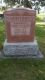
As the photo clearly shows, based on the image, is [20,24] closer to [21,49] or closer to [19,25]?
[19,25]

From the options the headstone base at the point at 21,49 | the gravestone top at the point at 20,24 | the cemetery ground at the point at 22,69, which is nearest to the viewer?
the cemetery ground at the point at 22,69

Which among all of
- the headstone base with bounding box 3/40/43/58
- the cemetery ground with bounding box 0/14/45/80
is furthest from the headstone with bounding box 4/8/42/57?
the cemetery ground with bounding box 0/14/45/80

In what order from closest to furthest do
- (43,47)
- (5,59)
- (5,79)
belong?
(5,79), (5,59), (43,47)

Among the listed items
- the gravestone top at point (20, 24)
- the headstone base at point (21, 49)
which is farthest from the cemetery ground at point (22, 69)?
the gravestone top at point (20, 24)

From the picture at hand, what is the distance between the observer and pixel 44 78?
19.2 feet

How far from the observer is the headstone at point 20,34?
24.7 feet

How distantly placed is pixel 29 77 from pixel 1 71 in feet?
2.64

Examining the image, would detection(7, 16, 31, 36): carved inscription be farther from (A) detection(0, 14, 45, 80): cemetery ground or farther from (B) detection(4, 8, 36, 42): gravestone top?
(A) detection(0, 14, 45, 80): cemetery ground

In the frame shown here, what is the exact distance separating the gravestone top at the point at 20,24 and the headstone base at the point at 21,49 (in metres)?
0.16

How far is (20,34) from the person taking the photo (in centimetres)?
768

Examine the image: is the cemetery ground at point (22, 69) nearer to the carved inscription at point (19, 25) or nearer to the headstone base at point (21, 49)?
the headstone base at point (21, 49)

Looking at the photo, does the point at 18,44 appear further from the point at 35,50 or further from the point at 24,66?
the point at 24,66

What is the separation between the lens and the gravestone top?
748 centimetres

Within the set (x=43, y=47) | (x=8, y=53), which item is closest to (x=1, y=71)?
(x=8, y=53)
